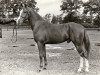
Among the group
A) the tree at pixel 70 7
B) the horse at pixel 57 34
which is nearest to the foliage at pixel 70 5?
the tree at pixel 70 7

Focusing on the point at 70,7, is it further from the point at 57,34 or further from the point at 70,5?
the point at 57,34

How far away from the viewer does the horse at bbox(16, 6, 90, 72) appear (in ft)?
26.8

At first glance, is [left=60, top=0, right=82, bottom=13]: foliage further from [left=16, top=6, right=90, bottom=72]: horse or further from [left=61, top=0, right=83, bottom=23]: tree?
[left=16, top=6, right=90, bottom=72]: horse

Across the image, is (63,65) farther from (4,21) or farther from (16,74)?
(4,21)

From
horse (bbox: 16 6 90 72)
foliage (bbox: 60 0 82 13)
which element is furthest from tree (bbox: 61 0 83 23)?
horse (bbox: 16 6 90 72)

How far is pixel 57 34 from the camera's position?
8.45m

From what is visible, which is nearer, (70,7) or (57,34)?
(57,34)

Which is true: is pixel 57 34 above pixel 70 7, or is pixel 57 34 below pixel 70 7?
above

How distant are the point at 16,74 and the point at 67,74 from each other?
1.65 metres

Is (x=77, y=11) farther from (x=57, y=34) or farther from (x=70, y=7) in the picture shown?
(x=57, y=34)

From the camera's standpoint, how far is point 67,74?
25.5 ft

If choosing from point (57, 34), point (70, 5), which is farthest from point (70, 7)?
point (57, 34)

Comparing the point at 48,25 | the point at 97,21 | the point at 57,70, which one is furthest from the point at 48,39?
the point at 97,21

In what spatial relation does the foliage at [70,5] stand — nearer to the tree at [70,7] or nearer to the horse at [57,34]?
the tree at [70,7]
